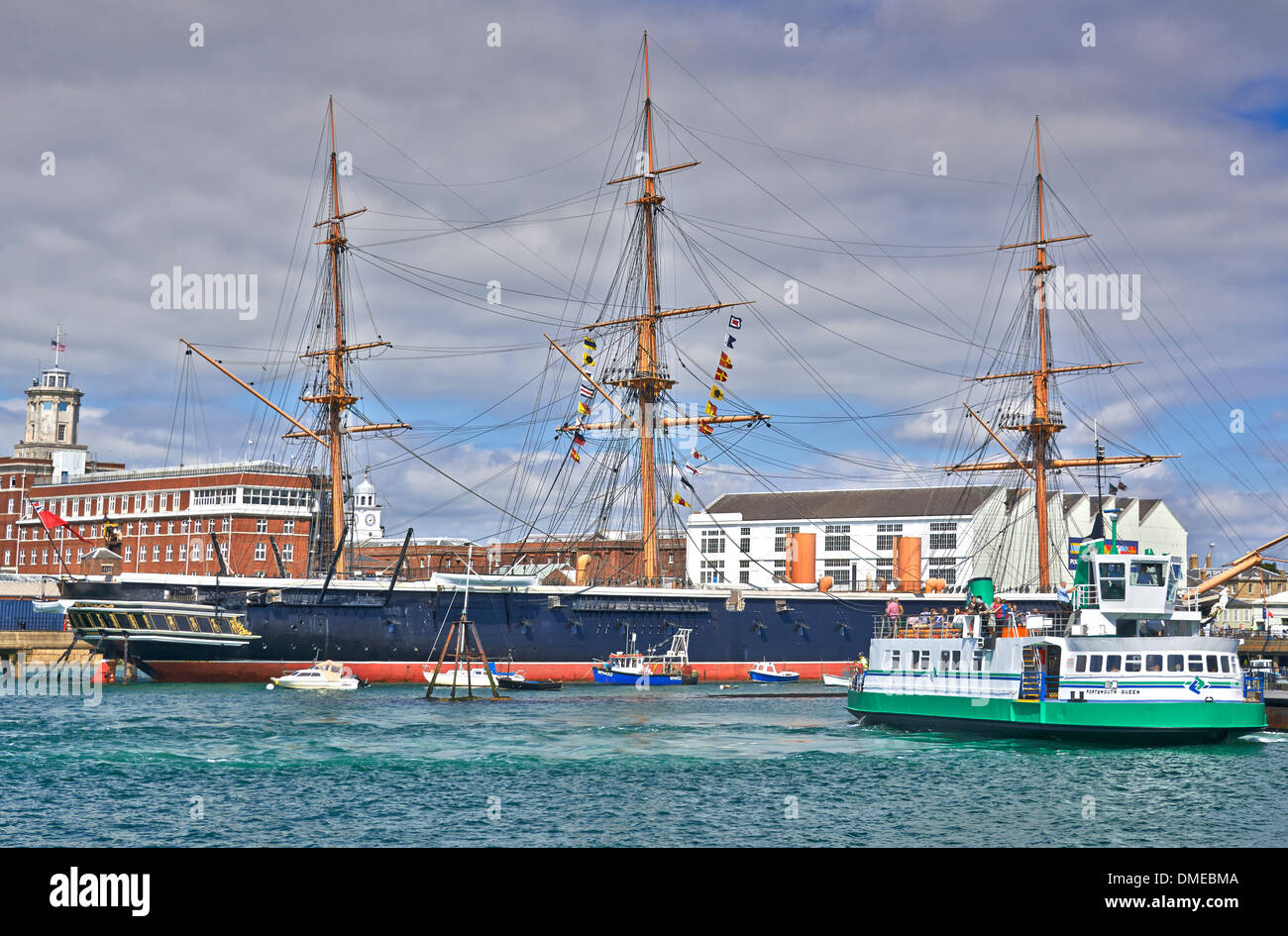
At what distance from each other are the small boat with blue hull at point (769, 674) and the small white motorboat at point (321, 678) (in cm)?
2772

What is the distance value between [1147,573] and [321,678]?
147ft

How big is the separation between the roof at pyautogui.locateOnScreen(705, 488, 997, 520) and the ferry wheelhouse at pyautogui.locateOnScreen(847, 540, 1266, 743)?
69842mm

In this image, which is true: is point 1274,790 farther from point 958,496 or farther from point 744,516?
point 744,516

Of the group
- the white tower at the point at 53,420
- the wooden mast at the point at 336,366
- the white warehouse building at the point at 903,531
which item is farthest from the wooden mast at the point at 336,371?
the white tower at the point at 53,420

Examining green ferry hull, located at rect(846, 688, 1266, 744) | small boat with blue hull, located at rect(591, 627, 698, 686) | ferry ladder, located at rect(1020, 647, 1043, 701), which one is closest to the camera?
green ferry hull, located at rect(846, 688, 1266, 744)

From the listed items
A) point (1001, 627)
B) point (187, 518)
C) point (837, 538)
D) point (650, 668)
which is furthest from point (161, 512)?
point (1001, 627)

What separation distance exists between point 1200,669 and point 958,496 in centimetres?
8396

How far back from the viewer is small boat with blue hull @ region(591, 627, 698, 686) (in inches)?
3135

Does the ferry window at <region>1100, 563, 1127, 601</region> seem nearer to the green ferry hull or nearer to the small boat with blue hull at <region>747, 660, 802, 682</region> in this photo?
the green ferry hull

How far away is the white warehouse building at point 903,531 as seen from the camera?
121m
